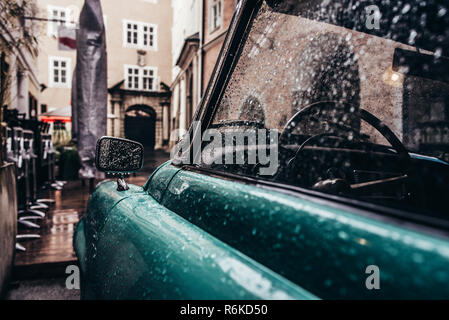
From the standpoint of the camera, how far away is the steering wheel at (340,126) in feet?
3.28

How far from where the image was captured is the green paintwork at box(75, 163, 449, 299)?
0.48m

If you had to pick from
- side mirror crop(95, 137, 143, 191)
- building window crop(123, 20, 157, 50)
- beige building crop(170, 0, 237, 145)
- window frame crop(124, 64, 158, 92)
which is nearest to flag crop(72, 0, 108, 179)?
side mirror crop(95, 137, 143, 191)

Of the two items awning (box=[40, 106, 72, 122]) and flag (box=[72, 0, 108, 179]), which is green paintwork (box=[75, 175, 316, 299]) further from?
awning (box=[40, 106, 72, 122])

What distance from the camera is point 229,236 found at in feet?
2.57

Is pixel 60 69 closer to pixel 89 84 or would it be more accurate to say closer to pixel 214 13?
pixel 214 13

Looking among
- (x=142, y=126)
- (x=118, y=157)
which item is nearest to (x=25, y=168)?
(x=118, y=157)

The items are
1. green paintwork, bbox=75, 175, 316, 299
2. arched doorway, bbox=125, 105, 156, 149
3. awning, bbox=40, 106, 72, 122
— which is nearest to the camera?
green paintwork, bbox=75, 175, 316, 299

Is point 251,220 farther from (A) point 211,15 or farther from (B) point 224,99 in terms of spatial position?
(A) point 211,15

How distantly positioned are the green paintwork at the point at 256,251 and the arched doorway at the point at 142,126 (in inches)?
987

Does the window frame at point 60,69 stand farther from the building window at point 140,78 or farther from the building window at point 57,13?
the building window at point 140,78

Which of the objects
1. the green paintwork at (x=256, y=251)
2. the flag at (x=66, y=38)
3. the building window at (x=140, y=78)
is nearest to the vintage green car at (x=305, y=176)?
the green paintwork at (x=256, y=251)

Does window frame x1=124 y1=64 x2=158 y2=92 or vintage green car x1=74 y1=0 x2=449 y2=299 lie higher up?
window frame x1=124 y1=64 x2=158 y2=92

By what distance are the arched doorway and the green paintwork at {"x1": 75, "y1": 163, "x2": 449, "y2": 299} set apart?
25.1 m

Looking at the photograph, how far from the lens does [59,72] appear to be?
22.2m
